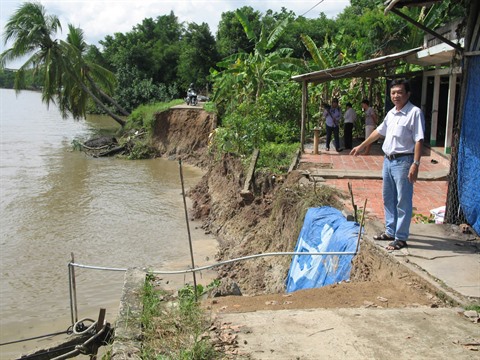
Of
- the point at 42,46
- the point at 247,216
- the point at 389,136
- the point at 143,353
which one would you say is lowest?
the point at 247,216

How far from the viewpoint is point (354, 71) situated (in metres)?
13.7

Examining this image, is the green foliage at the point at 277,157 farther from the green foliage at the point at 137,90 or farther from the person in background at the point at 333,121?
the green foliage at the point at 137,90

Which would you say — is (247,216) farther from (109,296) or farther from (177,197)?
(177,197)

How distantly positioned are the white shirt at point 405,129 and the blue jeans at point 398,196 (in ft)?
0.37

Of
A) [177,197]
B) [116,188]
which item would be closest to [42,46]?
[116,188]

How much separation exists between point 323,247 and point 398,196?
4.98ft

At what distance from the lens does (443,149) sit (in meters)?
13.5

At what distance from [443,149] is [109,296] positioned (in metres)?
9.25

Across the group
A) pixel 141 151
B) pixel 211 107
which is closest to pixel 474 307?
pixel 211 107

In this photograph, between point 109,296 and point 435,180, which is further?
point 435,180

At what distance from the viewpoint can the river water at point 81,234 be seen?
361 inches

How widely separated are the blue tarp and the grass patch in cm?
215

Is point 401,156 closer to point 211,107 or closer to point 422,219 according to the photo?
point 422,219

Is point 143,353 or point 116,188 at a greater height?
point 143,353
